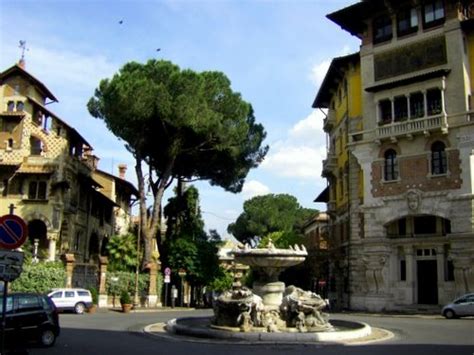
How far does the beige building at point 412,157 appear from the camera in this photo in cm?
3250

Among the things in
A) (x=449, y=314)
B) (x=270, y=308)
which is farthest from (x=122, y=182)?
(x=270, y=308)

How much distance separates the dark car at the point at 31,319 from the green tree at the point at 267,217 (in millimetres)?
62083

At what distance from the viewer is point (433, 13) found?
3456 cm

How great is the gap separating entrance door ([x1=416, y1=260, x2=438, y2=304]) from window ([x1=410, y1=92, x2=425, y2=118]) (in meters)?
8.84

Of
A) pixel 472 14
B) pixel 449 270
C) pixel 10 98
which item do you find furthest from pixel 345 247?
pixel 10 98

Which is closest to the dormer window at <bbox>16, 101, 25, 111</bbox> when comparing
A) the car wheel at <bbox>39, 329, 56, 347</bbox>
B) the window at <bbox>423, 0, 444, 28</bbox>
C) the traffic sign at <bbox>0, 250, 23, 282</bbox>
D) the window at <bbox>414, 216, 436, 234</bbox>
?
the window at <bbox>423, 0, 444, 28</bbox>

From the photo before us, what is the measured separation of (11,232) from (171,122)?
2939 centimetres

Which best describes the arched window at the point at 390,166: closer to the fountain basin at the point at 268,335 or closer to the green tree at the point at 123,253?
the green tree at the point at 123,253

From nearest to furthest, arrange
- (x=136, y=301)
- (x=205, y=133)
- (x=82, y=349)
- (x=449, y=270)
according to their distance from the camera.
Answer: (x=82, y=349), (x=449, y=270), (x=136, y=301), (x=205, y=133)

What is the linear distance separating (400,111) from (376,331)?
20.2 m

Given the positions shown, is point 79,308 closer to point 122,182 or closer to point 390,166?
point 390,166

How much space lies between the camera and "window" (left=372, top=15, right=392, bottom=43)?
36562 millimetres

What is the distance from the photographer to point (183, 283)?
44.0 m

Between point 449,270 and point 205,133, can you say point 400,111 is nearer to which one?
point 449,270
